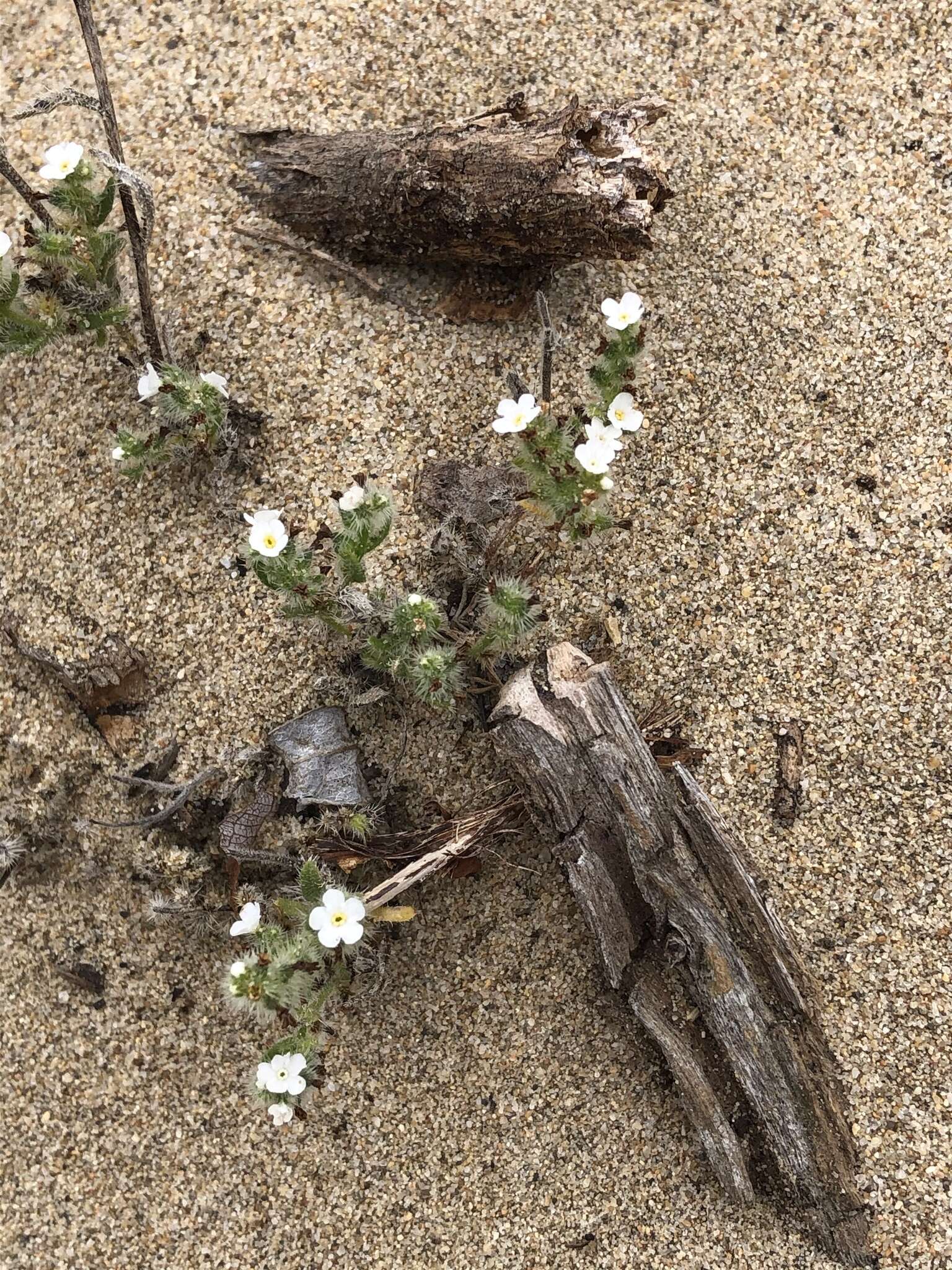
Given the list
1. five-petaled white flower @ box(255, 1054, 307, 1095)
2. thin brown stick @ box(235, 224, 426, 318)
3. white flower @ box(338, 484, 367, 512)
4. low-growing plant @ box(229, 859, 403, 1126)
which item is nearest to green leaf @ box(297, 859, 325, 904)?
low-growing plant @ box(229, 859, 403, 1126)

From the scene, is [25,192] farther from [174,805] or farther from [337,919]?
[337,919]

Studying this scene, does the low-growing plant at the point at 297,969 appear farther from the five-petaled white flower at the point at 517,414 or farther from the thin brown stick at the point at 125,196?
the thin brown stick at the point at 125,196

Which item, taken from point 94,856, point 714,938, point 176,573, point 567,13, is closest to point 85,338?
point 176,573

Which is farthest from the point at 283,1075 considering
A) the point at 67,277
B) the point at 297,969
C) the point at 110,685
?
the point at 67,277

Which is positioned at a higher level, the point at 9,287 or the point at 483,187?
the point at 483,187

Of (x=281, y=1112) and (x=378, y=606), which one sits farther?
(x=378, y=606)

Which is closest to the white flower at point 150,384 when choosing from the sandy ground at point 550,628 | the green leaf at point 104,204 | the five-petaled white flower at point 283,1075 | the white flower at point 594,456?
the sandy ground at point 550,628

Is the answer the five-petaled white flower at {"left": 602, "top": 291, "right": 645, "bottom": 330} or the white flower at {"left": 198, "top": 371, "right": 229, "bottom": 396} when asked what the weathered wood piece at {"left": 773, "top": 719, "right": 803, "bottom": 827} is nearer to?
the five-petaled white flower at {"left": 602, "top": 291, "right": 645, "bottom": 330}
